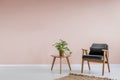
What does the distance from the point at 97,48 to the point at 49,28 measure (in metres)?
1.52

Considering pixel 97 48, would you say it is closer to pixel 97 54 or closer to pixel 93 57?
pixel 97 54

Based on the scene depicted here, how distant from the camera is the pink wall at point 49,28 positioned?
5.89 metres

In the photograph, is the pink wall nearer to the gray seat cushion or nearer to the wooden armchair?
the wooden armchair

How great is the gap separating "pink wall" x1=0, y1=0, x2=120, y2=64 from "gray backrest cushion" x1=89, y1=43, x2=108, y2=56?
0.39 meters

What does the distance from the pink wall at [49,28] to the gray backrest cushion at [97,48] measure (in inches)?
15.3

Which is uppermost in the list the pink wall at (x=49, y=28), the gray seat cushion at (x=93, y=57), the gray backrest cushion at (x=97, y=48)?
the pink wall at (x=49, y=28)

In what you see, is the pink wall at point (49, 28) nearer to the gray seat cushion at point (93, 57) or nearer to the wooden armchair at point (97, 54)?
the wooden armchair at point (97, 54)

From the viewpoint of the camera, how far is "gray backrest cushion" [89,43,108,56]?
5.37m

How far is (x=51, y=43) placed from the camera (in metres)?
5.93

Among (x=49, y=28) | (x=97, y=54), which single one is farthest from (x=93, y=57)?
(x=49, y=28)

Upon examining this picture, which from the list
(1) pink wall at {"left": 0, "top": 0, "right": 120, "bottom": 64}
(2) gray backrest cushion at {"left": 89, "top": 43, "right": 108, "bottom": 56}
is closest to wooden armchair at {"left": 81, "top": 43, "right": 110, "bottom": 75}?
(2) gray backrest cushion at {"left": 89, "top": 43, "right": 108, "bottom": 56}

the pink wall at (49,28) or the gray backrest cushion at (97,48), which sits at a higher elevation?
the pink wall at (49,28)

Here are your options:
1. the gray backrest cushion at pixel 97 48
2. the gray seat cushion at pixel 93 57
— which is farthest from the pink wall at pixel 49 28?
the gray seat cushion at pixel 93 57

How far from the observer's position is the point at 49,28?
5934 mm
